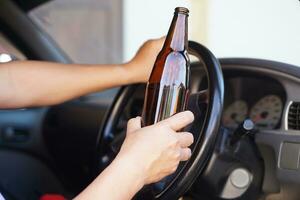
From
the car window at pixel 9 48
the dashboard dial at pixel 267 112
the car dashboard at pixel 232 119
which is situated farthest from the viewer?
the car window at pixel 9 48

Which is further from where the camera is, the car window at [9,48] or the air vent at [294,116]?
the car window at [9,48]

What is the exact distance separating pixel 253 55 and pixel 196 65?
19 cm

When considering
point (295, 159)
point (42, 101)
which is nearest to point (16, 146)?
point (42, 101)

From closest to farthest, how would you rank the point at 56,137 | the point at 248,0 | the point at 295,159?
the point at 295,159 < the point at 248,0 < the point at 56,137

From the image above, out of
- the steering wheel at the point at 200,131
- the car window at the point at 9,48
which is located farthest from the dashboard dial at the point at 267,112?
the car window at the point at 9,48

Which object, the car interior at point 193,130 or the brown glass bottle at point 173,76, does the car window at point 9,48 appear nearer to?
the car interior at point 193,130

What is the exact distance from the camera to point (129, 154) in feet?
2.98

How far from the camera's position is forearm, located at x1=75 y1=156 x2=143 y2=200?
2.93ft

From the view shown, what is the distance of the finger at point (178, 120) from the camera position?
926mm

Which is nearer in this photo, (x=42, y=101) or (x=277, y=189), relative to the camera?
(x=277, y=189)

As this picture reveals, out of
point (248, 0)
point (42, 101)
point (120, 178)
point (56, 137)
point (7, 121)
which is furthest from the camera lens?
point (56, 137)

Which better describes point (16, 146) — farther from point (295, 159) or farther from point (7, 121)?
point (295, 159)

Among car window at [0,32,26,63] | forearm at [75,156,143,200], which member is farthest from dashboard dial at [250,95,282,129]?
car window at [0,32,26,63]

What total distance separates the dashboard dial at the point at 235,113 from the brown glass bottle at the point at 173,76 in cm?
59
